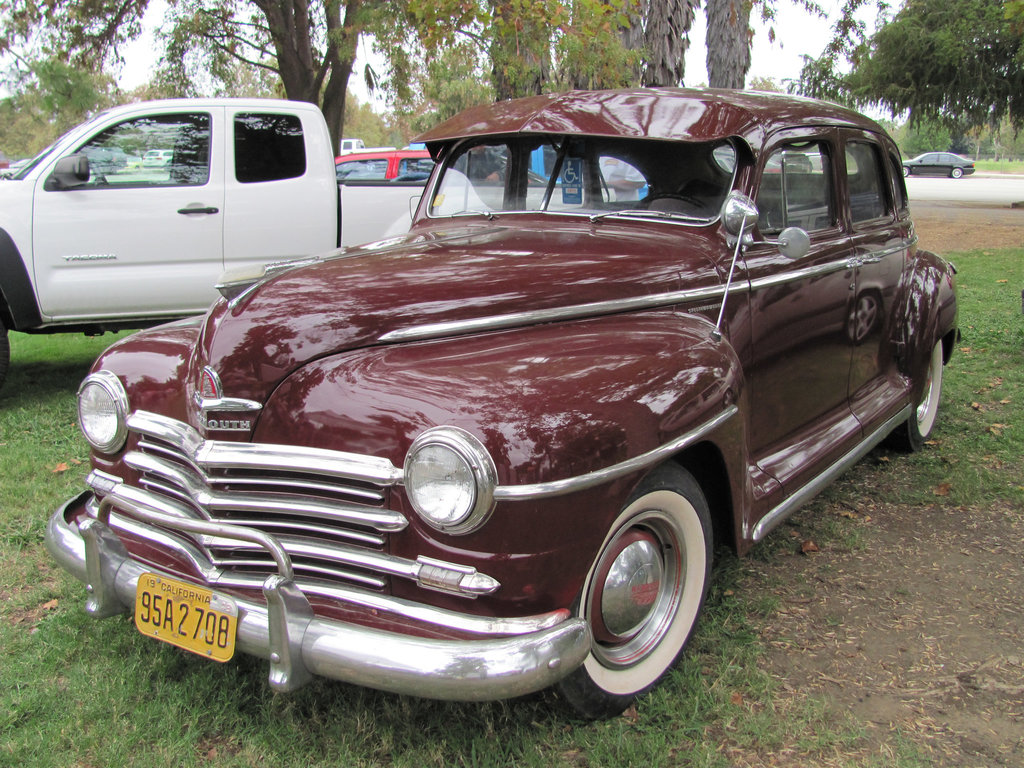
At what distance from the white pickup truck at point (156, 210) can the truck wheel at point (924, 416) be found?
10.6 feet

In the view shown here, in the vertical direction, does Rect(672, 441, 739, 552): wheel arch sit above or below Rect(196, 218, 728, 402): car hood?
below

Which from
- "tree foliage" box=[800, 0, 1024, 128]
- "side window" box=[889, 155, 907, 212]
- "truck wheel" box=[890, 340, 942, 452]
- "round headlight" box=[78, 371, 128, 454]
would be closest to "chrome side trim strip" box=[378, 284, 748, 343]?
"round headlight" box=[78, 371, 128, 454]

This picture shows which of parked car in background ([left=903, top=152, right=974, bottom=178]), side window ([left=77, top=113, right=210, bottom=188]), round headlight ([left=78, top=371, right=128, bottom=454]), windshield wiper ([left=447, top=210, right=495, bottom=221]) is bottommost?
round headlight ([left=78, top=371, right=128, bottom=454])

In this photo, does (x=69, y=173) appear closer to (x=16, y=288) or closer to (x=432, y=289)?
(x=16, y=288)

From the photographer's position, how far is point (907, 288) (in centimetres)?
423

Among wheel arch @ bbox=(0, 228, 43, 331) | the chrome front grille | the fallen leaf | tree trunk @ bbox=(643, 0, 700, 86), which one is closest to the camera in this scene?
the chrome front grille

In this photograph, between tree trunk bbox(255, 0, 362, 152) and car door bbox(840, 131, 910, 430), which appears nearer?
car door bbox(840, 131, 910, 430)

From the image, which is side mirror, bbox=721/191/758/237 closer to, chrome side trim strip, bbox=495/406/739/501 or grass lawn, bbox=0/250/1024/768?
chrome side trim strip, bbox=495/406/739/501

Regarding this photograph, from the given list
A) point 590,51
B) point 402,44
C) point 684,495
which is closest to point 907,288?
point 684,495

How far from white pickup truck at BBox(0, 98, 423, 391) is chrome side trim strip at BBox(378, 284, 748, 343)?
3.03 m

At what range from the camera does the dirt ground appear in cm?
246

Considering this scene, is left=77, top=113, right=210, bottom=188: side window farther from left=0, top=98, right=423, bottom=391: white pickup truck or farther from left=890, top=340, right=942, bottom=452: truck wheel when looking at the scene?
left=890, top=340, right=942, bottom=452: truck wheel

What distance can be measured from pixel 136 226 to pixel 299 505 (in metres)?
4.22

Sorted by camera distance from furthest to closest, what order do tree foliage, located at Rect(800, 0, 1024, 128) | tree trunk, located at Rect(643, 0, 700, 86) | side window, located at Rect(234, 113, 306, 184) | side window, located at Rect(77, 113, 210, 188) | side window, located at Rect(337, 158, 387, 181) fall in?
tree foliage, located at Rect(800, 0, 1024, 128) < side window, located at Rect(337, 158, 387, 181) < tree trunk, located at Rect(643, 0, 700, 86) < side window, located at Rect(234, 113, 306, 184) < side window, located at Rect(77, 113, 210, 188)
